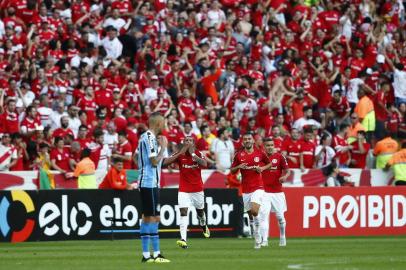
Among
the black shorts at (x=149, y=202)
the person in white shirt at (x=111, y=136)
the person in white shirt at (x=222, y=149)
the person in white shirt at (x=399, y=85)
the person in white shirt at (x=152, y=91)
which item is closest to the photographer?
the black shorts at (x=149, y=202)

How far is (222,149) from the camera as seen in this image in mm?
30188

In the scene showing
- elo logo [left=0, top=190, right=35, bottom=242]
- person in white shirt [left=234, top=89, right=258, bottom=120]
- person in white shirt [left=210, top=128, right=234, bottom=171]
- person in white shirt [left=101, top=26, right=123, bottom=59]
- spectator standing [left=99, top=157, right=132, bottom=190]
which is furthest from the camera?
person in white shirt [left=101, top=26, right=123, bottom=59]

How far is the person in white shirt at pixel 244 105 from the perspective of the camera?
3284 cm

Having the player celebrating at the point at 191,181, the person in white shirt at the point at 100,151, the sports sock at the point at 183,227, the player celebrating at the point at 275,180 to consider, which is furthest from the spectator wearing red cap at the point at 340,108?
the sports sock at the point at 183,227

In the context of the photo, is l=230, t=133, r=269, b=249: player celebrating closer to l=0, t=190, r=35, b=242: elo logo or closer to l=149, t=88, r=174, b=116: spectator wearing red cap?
l=0, t=190, r=35, b=242: elo logo

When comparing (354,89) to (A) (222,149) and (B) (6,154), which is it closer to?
(A) (222,149)

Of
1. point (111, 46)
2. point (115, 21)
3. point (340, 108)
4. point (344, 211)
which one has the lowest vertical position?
point (344, 211)

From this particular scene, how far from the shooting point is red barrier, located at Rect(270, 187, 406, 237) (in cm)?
2802

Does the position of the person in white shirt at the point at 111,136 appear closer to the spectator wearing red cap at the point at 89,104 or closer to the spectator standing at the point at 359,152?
the spectator wearing red cap at the point at 89,104

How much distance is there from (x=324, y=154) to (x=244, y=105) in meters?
3.11

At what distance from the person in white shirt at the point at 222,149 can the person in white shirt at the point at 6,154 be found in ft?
17.1

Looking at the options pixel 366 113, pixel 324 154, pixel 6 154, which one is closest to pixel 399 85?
pixel 366 113

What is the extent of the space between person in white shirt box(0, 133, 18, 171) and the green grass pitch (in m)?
3.32

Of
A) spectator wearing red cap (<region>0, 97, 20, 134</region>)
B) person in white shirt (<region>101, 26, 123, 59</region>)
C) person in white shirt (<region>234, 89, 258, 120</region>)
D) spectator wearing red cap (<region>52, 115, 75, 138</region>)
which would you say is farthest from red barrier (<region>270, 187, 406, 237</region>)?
person in white shirt (<region>101, 26, 123, 59</region>)
